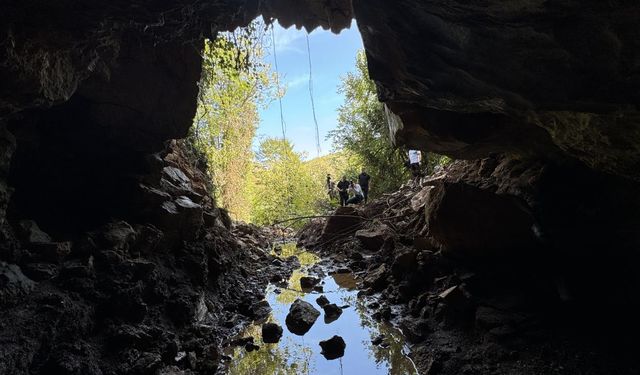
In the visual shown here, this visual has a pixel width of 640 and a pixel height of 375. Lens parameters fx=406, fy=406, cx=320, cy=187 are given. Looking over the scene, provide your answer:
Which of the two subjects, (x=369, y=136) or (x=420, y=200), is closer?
(x=420, y=200)

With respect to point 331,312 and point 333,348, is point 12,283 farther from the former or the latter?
point 331,312

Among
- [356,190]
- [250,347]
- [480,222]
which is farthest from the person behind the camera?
[356,190]

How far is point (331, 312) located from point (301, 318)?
2.96 ft

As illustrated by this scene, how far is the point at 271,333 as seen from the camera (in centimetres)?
690

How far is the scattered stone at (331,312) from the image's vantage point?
794cm

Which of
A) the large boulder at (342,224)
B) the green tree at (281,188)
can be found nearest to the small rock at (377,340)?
the large boulder at (342,224)

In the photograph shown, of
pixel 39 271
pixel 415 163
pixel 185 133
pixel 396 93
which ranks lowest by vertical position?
pixel 39 271

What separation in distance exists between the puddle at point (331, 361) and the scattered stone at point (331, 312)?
90mm

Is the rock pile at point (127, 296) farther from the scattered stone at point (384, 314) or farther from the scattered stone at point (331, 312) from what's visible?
the scattered stone at point (384, 314)

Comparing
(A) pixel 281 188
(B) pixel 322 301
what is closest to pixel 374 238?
(B) pixel 322 301

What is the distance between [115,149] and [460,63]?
19.3ft

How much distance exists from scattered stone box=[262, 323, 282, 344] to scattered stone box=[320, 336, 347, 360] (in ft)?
2.81

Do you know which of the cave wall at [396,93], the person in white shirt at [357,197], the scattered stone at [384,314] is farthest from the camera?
the person in white shirt at [357,197]

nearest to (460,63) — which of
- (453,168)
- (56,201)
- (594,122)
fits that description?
(594,122)
